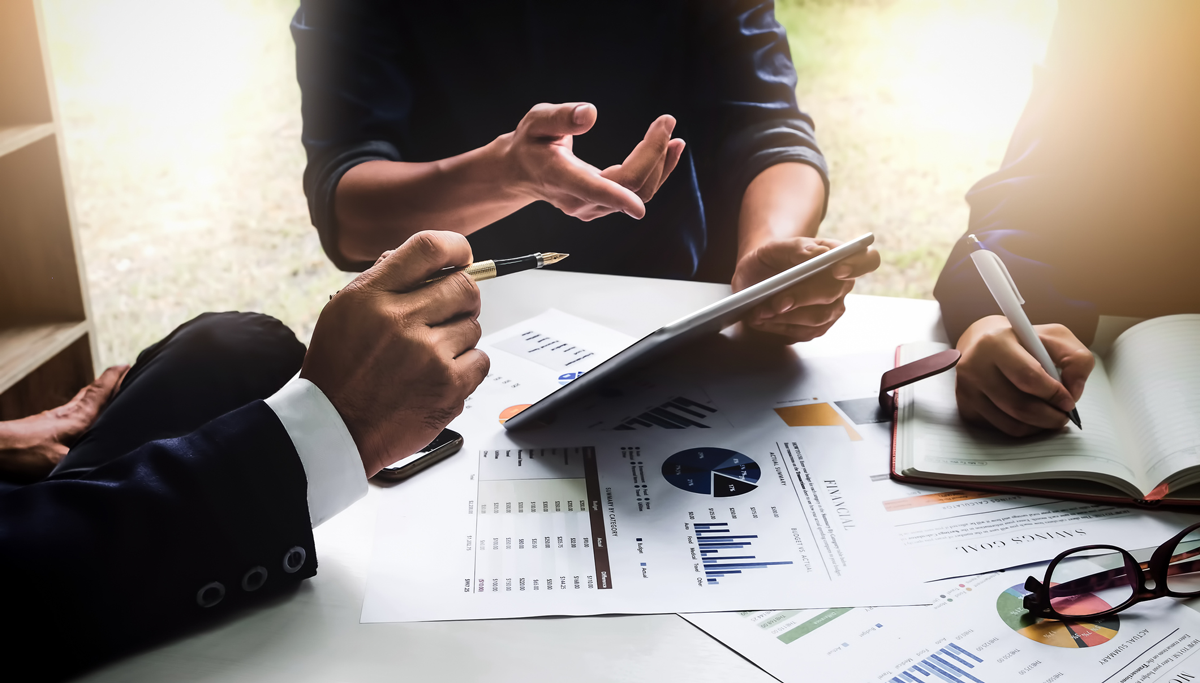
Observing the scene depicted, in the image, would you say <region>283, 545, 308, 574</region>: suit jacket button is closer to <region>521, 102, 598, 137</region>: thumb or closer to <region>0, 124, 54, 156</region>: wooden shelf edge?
<region>521, 102, 598, 137</region>: thumb

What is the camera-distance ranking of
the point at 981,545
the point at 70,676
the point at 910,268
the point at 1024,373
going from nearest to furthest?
the point at 70,676
the point at 981,545
the point at 1024,373
the point at 910,268

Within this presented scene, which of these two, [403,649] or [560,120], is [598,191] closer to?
[560,120]

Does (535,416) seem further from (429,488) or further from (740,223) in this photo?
(740,223)

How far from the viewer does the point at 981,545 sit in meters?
0.73

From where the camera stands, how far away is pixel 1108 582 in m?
0.67

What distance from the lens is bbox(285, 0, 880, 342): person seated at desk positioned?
1339 mm

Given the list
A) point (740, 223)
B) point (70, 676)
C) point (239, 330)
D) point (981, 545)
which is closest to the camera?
point (70, 676)

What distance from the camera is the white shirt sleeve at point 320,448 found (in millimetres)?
681

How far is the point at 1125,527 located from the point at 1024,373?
0.61ft

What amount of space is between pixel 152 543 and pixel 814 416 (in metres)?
0.69

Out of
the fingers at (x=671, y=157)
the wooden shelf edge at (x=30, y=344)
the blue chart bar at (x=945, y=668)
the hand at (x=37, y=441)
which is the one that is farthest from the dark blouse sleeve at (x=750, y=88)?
the wooden shelf edge at (x=30, y=344)

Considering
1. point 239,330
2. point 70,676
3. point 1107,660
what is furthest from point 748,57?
point 70,676

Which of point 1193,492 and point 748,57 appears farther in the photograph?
point 748,57

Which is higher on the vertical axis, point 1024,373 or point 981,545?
point 1024,373
